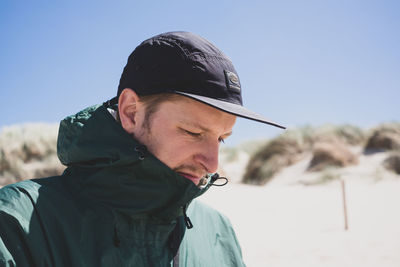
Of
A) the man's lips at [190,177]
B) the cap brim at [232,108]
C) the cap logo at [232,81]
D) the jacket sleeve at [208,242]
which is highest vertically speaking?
the cap logo at [232,81]

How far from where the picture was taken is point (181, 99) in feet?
4.69

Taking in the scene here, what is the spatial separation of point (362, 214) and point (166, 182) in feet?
28.5

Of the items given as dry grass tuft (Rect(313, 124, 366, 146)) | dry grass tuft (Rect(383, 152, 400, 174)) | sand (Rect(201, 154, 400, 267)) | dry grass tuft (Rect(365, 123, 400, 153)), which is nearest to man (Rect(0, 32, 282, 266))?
sand (Rect(201, 154, 400, 267))

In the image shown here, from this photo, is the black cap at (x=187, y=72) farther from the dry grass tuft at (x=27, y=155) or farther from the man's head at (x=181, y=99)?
the dry grass tuft at (x=27, y=155)

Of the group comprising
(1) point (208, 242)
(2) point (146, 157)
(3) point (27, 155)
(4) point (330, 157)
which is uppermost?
(2) point (146, 157)

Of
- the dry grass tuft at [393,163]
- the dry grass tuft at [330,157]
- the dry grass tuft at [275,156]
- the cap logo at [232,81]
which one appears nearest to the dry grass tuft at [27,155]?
the dry grass tuft at [275,156]

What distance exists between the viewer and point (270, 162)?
16.9 meters

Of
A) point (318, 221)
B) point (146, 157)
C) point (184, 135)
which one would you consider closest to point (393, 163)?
point (318, 221)

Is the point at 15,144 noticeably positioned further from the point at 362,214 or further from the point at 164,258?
the point at 164,258

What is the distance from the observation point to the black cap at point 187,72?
1401 mm

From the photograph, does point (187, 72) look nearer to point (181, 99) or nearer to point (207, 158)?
point (181, 99)

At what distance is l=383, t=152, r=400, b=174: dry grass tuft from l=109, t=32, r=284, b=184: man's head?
14579mm

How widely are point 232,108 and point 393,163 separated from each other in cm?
1489

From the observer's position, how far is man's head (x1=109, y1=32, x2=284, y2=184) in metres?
1.41
